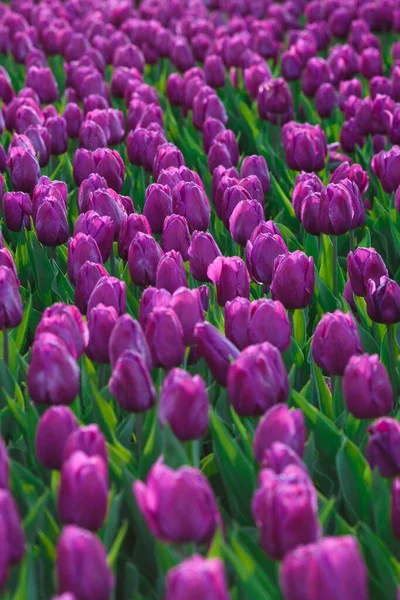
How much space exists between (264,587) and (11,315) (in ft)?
3.22

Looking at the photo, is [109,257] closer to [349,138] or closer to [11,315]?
[11,315]

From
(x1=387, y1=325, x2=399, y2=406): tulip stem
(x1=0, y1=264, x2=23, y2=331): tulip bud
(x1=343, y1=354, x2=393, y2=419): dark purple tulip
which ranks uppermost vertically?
(x1=0, y1=264, x2=23, y2=331): tulip bud

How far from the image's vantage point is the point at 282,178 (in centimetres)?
444

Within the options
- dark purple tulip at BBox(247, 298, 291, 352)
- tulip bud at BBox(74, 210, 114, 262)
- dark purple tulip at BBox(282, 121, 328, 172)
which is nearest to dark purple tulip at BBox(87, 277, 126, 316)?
dark purple tulip at BBox(247, 298, 291, 352)

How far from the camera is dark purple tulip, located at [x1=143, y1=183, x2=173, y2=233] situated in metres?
3.13

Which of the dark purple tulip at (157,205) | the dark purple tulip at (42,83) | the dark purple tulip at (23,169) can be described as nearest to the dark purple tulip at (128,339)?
the dark purple tulip at (157,205)

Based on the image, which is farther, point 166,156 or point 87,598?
point 166,156

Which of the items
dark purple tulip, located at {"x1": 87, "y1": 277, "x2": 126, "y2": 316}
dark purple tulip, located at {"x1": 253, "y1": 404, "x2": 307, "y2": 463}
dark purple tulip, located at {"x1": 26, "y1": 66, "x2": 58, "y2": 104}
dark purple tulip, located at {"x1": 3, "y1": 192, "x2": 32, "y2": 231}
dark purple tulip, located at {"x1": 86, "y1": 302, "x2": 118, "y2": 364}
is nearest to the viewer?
dark purple tulip, located at {"x1": 253, "y1": 404, "x2": 307, "y2": 463}

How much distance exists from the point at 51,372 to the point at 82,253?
2.48 feet

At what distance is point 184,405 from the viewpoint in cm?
187

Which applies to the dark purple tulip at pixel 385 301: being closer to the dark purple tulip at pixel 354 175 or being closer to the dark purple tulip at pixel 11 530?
the dark purple tulip at pixel 354 175

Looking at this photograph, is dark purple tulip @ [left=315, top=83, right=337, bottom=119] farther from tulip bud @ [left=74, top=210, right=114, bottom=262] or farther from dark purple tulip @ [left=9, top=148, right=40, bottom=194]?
tulip bud @ [left=74, top=210, right=114, bottom=262]

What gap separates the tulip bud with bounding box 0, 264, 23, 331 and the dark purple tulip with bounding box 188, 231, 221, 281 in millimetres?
582

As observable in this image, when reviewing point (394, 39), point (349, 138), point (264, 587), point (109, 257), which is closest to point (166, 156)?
point (109, 257)
